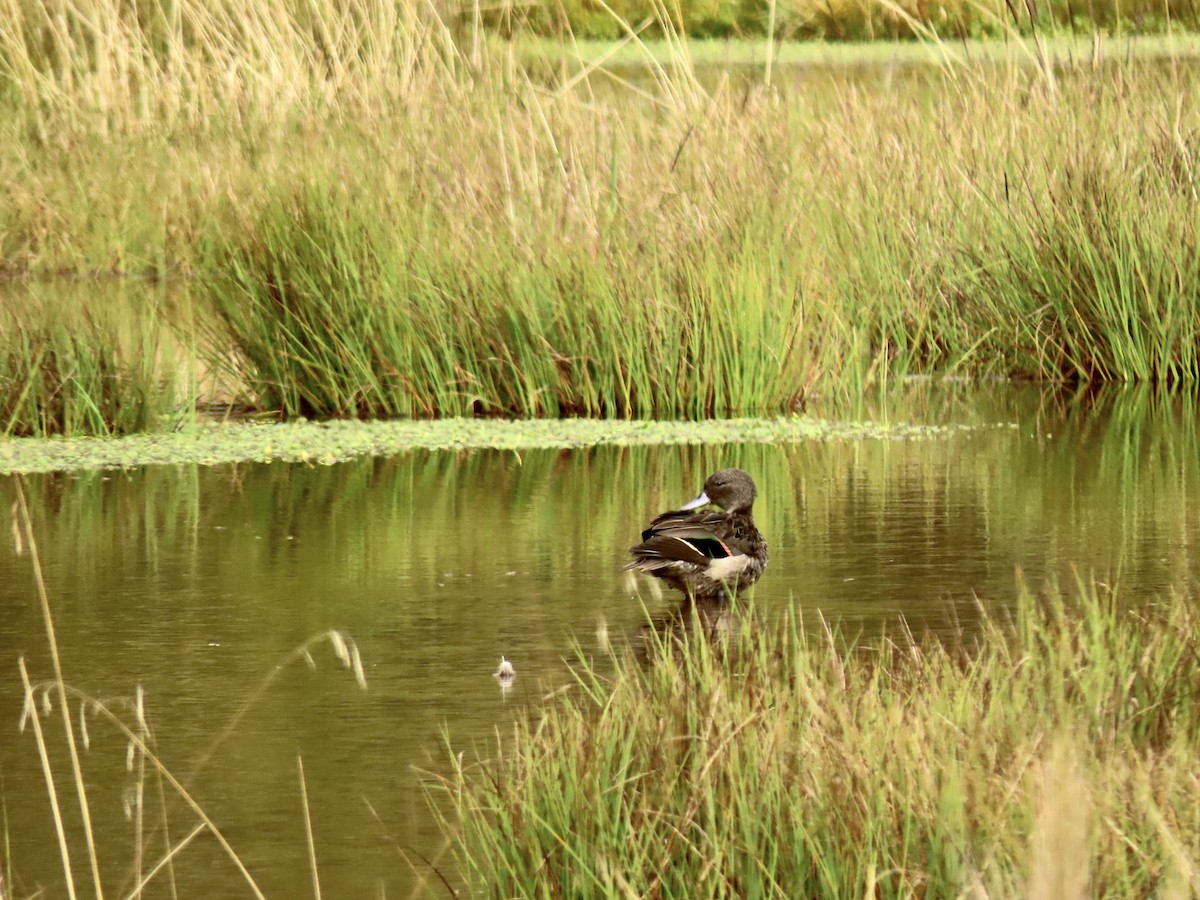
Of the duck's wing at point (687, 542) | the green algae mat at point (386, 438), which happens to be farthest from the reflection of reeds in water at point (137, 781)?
the green algae mat at point (386, 438)

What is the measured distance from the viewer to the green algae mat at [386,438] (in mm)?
10781

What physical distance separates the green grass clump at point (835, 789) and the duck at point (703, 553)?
2.09m

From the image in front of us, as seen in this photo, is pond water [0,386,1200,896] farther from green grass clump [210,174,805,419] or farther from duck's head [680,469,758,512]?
green grass clump [210,174,805,419]

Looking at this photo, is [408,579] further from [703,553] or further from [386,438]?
[386,438]

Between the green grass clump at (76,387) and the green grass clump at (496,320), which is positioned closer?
the green grass clump at (76,387)

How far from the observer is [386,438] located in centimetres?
1113

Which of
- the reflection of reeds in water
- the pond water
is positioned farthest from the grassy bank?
the reflection of reeds in water

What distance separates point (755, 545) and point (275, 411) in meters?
5.16

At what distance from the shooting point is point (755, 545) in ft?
24.6

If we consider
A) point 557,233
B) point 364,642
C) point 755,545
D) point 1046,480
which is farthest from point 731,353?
point 364,642

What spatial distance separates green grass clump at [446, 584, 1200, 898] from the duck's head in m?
2.69

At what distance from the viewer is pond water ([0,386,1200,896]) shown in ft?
17.2

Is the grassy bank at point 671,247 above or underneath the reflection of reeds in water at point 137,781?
above

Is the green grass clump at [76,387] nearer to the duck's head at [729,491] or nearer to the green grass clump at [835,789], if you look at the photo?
the duck's head at [729,491]
